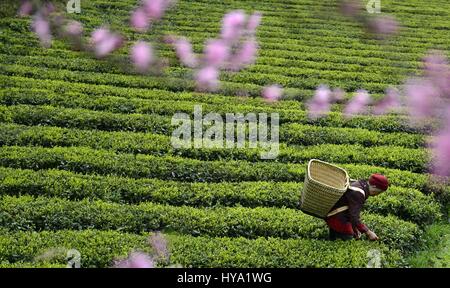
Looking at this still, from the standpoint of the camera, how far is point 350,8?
112cm

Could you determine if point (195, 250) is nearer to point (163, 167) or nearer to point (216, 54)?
point (163, 167)

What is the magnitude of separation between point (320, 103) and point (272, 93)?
3.34 ft

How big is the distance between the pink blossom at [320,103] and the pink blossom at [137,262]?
15.6 ft

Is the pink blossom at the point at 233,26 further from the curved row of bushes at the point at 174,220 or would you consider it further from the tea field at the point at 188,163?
the curved row of bushes at the point at 174,220

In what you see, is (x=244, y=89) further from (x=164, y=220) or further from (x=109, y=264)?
(x=109, y=264)

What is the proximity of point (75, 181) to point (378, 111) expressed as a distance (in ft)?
19.0

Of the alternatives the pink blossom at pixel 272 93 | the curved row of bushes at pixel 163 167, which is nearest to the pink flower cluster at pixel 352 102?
the pink blossom at pixel 272 93

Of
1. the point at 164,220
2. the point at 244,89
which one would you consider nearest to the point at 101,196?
the point at 164,220

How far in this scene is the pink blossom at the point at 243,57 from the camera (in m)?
11.1

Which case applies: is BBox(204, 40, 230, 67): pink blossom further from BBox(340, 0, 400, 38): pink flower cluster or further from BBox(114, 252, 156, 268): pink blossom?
BBox(340, 0, 400, 38): pink flower cluster

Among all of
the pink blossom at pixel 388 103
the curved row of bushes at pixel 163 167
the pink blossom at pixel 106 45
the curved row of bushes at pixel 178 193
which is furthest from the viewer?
the pink blossom at pixel 388 103

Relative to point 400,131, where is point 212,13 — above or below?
above

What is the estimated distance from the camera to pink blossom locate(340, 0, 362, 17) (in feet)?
3.64
